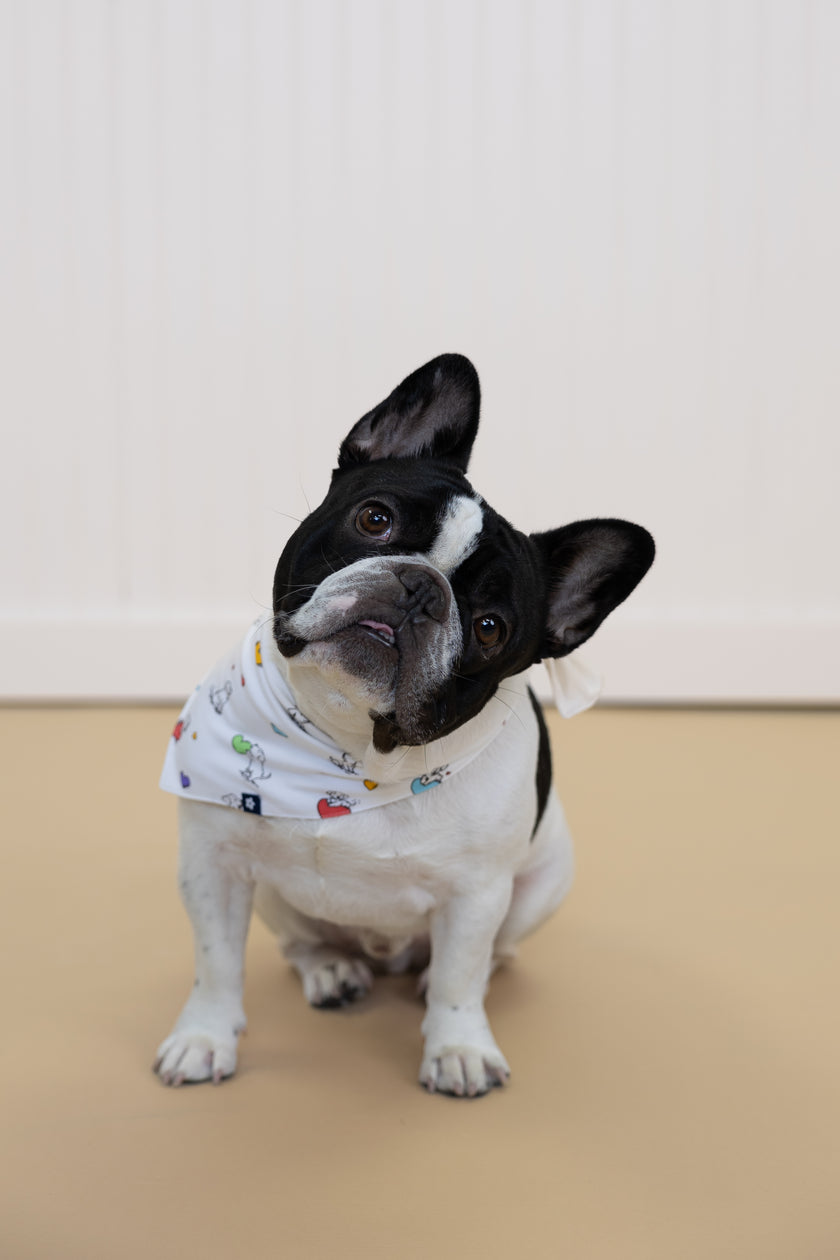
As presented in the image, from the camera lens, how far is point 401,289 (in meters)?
4.64

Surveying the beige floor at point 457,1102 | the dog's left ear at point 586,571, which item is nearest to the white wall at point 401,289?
the beige floor at point 457,1102

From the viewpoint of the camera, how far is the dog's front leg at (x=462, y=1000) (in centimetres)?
181

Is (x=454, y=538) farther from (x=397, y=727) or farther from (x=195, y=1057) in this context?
(x=195, y=1057)

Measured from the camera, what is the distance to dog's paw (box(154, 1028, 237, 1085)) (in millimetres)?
1825

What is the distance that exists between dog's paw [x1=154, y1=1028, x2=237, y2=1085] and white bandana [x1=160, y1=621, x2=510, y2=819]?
1.23 feet

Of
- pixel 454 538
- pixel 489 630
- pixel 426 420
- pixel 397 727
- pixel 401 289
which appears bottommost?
pixel 397 727

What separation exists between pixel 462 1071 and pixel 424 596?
76cm

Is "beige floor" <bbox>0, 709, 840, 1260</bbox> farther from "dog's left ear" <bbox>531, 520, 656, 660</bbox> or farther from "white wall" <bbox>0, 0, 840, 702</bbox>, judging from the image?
"white wall" <bbox>0, 0, 840, 702</bbox>

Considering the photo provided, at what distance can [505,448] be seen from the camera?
4746mm

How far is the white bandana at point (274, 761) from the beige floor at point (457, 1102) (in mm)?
451

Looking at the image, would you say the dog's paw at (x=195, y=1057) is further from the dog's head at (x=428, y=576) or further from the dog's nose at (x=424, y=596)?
the dog's nose at (x=424, y=596)

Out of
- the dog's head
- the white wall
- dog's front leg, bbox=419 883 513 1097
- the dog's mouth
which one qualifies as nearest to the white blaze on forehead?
the dog's head

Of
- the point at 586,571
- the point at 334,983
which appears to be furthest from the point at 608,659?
the point at 586,571

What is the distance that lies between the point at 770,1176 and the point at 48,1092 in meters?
1.04
